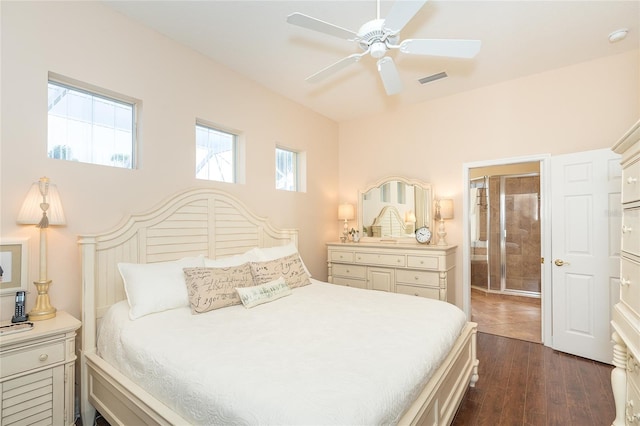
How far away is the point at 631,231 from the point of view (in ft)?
5.16

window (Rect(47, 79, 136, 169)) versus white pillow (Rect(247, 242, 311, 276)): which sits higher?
window (Rect(47, 79, 136, 169))

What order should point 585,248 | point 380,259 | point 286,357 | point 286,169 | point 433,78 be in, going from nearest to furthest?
point 286,357 → point 585,248 → point 433,78 → point 380,259 → point 286,169

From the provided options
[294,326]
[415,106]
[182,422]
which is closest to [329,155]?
[415,106]

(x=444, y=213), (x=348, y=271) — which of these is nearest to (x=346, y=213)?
(x=348, y=271)

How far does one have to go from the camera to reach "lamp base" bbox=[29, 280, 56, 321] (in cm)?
186

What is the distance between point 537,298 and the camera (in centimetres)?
525

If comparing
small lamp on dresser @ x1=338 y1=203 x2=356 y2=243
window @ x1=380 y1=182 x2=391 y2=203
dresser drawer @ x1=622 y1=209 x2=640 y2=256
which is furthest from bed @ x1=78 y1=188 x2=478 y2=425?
window @ x1=380 y1=182 x2=391 y2=203

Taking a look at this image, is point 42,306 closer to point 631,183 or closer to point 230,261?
point 230,261

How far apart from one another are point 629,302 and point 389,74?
1.88 meters

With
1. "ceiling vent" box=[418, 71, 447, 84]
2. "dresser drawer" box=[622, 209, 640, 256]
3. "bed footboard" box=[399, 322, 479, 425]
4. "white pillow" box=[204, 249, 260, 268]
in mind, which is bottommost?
"bed footboard" box=[399, 322, 479, 425]

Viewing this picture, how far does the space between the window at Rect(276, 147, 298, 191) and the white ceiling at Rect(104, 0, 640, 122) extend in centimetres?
82

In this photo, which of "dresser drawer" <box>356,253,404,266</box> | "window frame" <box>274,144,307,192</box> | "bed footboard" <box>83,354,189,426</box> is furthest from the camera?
"window frame" <box>274,144,307,192</box>

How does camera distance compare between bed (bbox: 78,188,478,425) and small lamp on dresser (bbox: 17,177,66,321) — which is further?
A: small lamp on dresser (bbox: 17,177,66,321)

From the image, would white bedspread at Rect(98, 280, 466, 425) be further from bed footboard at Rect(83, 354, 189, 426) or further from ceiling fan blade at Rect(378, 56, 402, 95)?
ceiling fan blade at Rect(378, 56, 402, 95)
